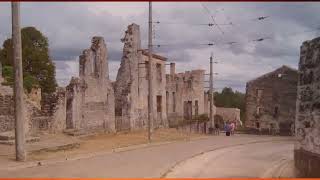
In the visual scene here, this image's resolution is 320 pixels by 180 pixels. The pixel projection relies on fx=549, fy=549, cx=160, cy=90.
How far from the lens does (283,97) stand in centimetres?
5584

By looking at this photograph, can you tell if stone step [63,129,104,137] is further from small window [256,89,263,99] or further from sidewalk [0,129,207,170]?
small window [256,89,263,99]

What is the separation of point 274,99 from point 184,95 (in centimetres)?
933

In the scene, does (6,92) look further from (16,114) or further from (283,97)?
(283,97)

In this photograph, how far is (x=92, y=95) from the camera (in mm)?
34500

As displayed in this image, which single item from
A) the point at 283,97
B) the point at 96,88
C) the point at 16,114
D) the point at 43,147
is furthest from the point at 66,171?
the point at 283,97

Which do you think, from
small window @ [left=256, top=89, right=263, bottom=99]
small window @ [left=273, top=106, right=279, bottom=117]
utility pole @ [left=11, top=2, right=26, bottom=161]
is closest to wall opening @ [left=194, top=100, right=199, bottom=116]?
small window @ [left=256, top=89, right=263, bottom=99]

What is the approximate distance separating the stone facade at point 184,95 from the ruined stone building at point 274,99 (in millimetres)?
5866

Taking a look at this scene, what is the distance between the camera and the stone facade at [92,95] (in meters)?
32.1

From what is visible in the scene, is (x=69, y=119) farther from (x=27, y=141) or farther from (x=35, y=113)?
(x=27, y=141)

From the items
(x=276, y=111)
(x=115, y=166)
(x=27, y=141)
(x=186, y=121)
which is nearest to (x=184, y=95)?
(x=186, y=121)

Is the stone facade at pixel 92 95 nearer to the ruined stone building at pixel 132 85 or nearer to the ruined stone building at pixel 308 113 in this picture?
the ruined stone building at pixel 132 85

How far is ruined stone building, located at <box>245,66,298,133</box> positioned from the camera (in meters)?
55.4

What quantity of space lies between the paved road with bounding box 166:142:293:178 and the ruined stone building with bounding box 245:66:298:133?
2910 centimetres

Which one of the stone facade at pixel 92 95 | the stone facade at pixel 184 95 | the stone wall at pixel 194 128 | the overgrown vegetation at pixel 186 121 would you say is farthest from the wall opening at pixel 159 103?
→ the stone facade at pixel 92 95
